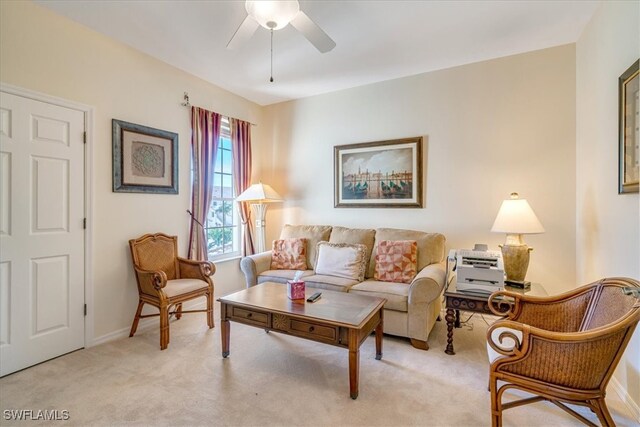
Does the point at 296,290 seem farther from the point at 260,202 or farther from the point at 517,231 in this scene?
the point at 260,202

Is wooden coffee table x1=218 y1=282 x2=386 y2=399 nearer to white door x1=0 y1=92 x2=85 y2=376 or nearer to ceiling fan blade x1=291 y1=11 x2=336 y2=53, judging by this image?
white door x1=0 y1=92 x2=85 y2=376

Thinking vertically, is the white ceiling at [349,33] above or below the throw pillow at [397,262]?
above

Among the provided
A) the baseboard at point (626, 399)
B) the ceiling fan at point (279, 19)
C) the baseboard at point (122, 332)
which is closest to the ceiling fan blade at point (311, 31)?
the ceiling fan at point (279, 19)

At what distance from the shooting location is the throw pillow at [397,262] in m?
2.95

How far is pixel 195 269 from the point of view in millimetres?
3070

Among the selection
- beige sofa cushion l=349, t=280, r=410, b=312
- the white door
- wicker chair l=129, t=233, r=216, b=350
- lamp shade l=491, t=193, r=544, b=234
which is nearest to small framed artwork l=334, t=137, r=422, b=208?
lamp shade l=491, t=193, r=544, b=234

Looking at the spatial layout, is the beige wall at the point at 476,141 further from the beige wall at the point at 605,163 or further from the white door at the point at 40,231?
the white door at the point at 40,231

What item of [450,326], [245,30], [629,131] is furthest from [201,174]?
[629,131]

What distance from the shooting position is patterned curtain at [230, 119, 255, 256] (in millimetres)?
3990

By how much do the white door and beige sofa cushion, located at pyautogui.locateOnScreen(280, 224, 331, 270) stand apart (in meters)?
2.13

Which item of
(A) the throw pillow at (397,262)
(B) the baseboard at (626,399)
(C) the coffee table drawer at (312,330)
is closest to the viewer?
(B) the baseboard at (626,399)

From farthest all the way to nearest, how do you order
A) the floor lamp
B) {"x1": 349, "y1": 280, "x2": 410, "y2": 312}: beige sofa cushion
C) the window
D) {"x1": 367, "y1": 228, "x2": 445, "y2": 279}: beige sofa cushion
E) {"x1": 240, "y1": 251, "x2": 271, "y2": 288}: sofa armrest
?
the window, the floor lamp, {"x1": 240, "y1": 251, "x2": 271, "y2": 288}: sofa armrest, {"x1": 367, "y1": 228, "x2": 445, "y2": 279}: beige sofa cushion, {"x1": 349, "y1": 280, "x2": 410, "y2": 312}: beige sofa cushion

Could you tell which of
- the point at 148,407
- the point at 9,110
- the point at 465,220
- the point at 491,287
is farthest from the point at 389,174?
the point at 9,110

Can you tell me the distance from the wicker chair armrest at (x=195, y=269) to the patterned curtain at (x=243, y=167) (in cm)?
101
